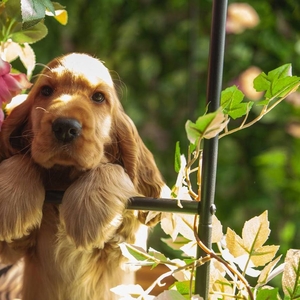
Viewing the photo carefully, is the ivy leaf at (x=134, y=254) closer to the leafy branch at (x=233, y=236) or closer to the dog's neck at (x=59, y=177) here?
the leafy branch at (x=233, y=236)

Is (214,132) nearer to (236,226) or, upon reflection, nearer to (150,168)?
(150,168)

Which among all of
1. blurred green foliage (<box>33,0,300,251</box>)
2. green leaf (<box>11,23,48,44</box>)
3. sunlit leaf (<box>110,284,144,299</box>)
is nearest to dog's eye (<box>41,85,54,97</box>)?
green leaf (<box>11,23,48,44</box>)

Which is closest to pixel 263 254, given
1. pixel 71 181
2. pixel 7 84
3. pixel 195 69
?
pixel 71 181

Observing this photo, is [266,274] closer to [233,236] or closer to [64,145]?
[233,236]

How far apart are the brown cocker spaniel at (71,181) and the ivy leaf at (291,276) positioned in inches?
7.3

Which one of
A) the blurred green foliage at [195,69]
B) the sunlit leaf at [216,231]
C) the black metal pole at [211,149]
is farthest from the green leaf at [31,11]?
the blurred green foliage at [195,69]

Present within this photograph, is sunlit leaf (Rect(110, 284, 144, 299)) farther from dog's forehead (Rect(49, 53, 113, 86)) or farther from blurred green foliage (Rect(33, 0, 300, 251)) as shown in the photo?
blurred green foliage (Rect(33, 0, 300, 251))

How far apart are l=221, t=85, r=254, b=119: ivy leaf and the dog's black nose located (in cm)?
16

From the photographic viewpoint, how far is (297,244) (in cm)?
187

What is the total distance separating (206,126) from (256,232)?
0.52 feet

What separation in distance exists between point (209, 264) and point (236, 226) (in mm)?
1373

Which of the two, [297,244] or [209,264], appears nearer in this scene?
[209,264]

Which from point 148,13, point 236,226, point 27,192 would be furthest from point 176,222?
point 148,13

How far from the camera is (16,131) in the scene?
0.67 m
